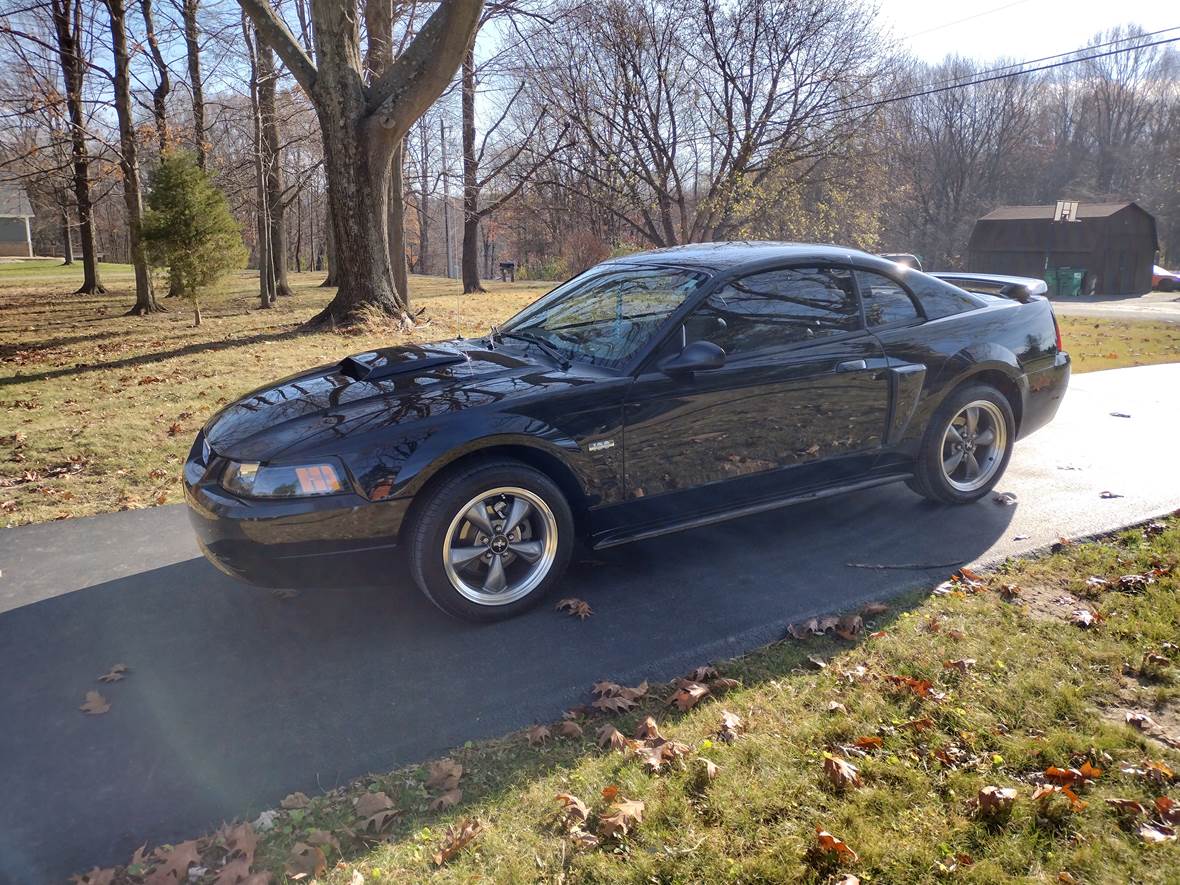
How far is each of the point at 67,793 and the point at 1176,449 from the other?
24.7 feet

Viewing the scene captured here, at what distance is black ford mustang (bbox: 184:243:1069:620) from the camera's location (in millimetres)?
3623

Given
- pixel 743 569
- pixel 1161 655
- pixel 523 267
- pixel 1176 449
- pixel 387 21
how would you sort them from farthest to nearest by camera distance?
pixel 523 267 < pixel 387 21 < pixel 1176 449 < pixel 743 569 < pixel 1161 655

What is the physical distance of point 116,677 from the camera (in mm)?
3486

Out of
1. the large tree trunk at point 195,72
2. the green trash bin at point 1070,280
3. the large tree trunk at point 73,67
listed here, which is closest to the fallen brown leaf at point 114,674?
the large tree trunk at point 73,67

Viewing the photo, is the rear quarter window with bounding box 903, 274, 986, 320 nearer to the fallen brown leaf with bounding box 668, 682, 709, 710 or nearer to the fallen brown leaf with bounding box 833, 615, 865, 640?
the fallen brown leaf with bounding box 833, 615, 865, 640

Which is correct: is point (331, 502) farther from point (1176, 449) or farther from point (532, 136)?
point (532, 136)

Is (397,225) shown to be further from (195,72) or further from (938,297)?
(938,297)

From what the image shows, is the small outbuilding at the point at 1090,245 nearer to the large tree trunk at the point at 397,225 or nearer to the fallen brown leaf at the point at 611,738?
the large tree trunk at the point at 397,225

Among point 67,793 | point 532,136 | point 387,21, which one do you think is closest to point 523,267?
point 532,136

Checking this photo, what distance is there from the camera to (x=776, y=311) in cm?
464

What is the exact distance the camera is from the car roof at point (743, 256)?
469 cm

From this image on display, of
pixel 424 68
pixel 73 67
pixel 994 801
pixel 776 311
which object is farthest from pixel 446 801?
pixel 73 67

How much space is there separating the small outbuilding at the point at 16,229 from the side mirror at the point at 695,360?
247ft

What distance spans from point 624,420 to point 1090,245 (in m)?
44.2
